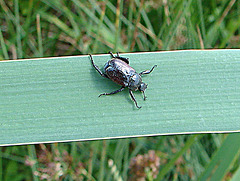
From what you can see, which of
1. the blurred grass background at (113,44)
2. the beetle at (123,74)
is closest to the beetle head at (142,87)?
the beetle at (123,74)

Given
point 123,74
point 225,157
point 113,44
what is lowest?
point 225,157

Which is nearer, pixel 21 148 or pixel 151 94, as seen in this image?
pixel 151 94

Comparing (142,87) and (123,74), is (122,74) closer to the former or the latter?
(123,74)

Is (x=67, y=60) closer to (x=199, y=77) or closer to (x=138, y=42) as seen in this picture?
(x=199, y=77)

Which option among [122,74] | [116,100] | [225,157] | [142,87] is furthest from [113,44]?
[225,157]

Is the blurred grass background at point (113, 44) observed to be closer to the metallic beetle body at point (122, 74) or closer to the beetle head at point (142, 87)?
the metallic beetle body at point (122, 74)

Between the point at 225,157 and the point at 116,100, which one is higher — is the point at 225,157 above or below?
below

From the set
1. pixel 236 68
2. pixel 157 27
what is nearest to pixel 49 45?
pixel 157 27
